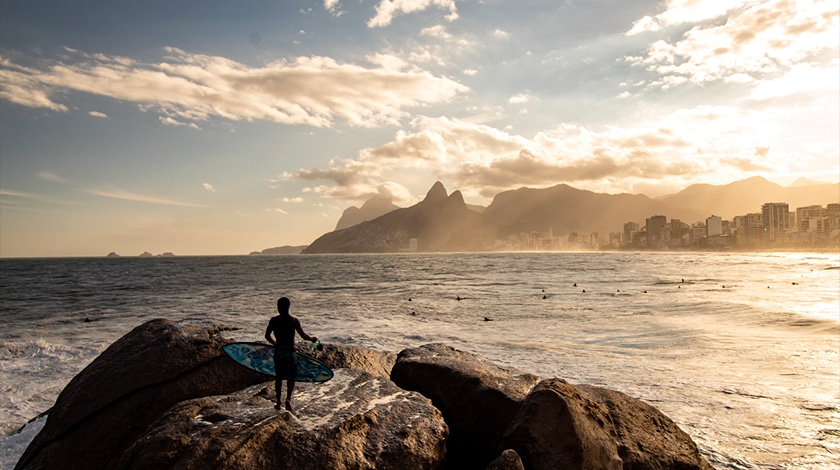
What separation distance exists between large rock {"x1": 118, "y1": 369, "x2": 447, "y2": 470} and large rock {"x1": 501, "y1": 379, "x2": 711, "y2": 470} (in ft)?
3.72

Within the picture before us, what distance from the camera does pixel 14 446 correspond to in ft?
30.2

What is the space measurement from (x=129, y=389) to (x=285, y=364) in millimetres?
3122

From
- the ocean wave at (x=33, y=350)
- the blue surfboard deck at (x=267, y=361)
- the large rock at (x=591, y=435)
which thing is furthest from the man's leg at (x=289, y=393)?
the ocean wave at (x=33, y=350)

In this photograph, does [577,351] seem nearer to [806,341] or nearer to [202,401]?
[806,341]

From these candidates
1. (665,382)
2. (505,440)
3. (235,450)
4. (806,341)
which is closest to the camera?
(235,450)

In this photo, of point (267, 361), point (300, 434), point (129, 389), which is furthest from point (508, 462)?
point (129, 389)

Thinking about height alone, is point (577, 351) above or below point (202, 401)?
below

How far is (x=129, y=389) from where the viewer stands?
7.96 metres

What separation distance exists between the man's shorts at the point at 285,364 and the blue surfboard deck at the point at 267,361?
146mm

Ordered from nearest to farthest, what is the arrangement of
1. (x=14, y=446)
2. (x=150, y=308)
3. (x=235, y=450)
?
(x=235, y=450) → (x=14, y=446) → (x=150, y=308)

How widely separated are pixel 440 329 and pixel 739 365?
1154 centimetres

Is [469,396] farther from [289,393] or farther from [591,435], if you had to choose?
[289,393]

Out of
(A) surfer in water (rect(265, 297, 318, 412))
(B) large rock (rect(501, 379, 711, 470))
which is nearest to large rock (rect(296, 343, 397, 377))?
(A) surfer in water (rect(265, 297, 318, 412))

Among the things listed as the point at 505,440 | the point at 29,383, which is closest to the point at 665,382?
the point at 505,440
